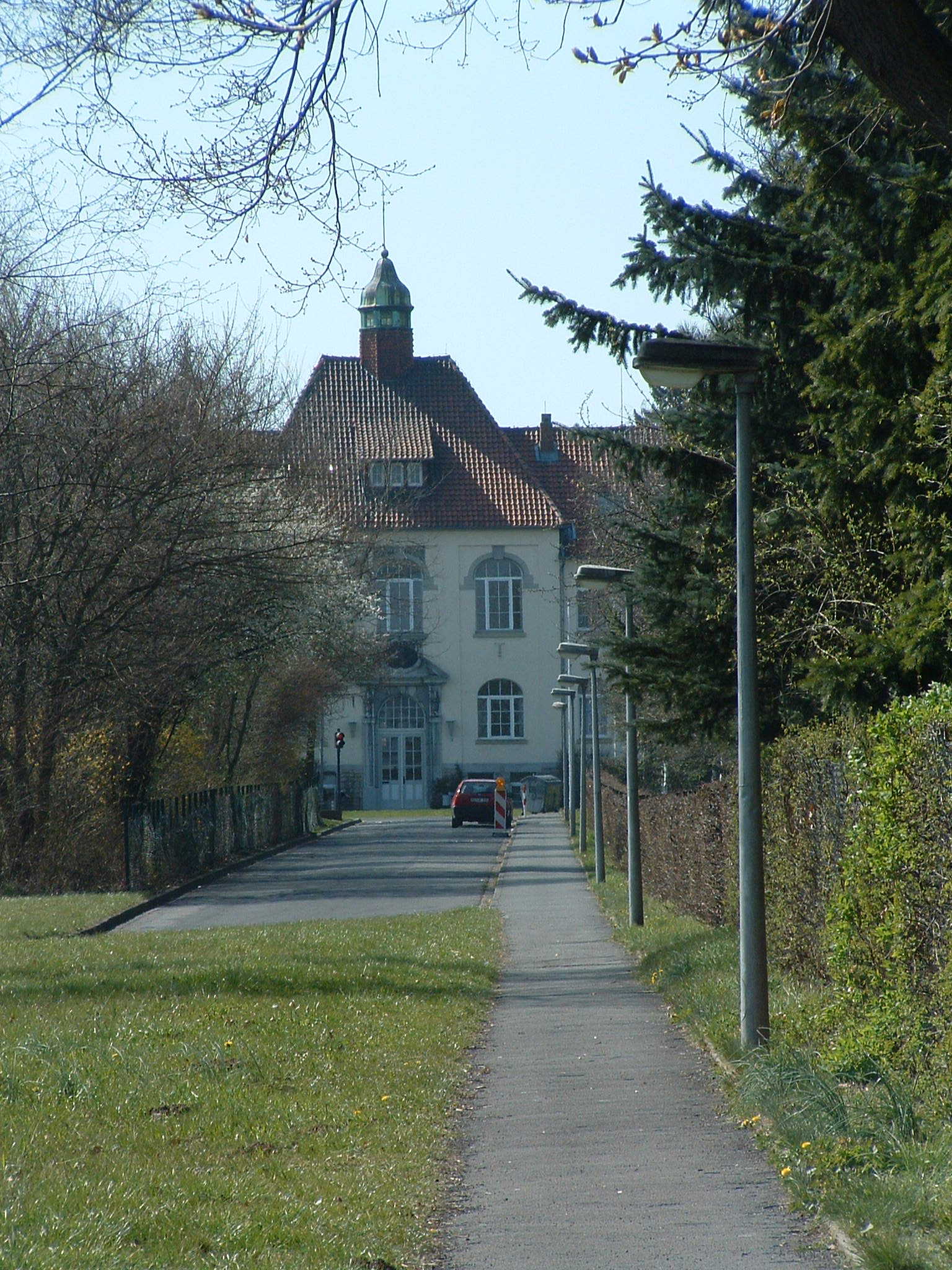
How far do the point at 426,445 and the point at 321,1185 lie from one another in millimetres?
61294

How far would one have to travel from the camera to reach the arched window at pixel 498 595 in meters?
69.2

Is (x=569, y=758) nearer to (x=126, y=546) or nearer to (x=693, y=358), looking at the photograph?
(x=126, y=546)

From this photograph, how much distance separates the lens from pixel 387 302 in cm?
7175

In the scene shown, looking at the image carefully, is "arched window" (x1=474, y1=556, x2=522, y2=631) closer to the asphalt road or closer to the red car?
the red car

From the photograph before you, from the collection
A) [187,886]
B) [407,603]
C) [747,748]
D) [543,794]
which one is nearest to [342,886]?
[187,886]

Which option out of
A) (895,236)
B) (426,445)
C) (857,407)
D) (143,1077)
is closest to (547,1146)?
(143,1077)

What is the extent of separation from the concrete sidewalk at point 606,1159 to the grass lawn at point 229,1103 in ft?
0.89

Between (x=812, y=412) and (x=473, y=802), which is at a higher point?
(x=812, y=412)

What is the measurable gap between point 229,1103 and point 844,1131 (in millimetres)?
3178

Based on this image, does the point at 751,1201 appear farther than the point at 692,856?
No

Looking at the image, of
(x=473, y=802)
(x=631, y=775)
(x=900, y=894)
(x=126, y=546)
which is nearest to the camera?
(x=900, y=894)

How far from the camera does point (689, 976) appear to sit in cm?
1228

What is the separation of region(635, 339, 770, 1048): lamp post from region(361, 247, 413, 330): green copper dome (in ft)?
204

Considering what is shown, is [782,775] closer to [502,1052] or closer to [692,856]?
[502,1052]
